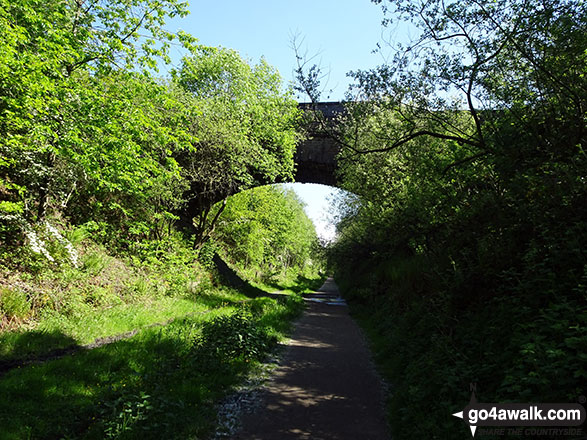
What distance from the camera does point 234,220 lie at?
24141 mm

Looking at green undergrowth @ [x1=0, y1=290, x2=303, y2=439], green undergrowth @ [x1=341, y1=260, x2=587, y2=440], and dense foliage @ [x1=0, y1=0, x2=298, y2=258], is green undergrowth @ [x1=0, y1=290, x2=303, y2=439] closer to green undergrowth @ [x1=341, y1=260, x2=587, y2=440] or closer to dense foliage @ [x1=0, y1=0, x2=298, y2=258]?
green undergrowth @ [x1=341, y1=260, x2=587, y2=440]

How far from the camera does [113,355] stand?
7289 millimetres

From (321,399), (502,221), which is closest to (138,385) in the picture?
(321,399)

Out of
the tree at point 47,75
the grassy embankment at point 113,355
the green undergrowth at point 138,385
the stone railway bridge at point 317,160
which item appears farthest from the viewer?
the stone railway bridge at point 317,160

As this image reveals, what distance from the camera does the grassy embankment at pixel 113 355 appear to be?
15.1ft

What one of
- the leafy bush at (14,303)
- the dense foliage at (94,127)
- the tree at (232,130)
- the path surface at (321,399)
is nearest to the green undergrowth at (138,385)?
the path surface at (321,399)

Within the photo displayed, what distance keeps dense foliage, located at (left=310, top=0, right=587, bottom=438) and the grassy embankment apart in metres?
3.38

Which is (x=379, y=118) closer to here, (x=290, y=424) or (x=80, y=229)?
(x=290, y=424)

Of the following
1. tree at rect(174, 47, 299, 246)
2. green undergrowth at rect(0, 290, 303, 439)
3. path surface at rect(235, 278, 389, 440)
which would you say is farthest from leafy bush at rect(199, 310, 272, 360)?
tree at rect(174, 47, 299, 246)

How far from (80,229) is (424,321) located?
11271 mm

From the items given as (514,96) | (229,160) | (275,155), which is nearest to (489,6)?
(514,96)

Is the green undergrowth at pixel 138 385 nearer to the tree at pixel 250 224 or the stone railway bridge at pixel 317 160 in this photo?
the stone railway bridge at pixel 317 160

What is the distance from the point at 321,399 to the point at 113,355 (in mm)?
4715

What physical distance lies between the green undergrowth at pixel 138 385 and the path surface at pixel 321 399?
795 mm
